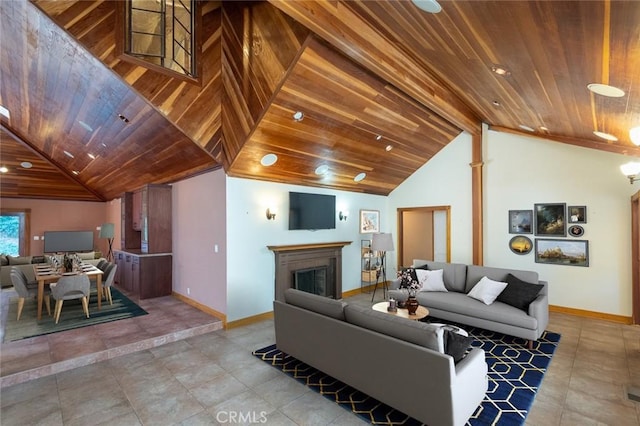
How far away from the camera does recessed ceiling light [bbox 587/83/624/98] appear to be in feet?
7.97

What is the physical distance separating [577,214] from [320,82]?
502 centimetres

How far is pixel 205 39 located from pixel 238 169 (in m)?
1.78

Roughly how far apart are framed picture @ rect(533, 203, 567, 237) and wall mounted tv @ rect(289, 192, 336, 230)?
3.83 meters

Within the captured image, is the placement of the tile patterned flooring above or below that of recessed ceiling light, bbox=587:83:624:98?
below

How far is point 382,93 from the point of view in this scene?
4141 millimetres

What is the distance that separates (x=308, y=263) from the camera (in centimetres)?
588

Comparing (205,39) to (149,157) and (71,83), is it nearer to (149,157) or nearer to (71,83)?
(71,83)

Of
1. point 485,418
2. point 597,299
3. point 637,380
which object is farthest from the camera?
point 597,299

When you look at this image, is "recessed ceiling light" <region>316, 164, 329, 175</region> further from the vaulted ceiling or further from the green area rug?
the green area rug

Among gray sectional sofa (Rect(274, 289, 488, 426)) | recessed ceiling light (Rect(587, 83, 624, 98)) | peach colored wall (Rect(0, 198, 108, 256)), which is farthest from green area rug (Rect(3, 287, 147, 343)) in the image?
recessed ceiling light (Rect(587, 83, 624, 98))

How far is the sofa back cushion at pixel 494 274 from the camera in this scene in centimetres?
450

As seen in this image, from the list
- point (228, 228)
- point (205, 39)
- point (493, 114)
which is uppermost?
point (205, 39)

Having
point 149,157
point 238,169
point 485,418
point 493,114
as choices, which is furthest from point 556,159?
point 149,157

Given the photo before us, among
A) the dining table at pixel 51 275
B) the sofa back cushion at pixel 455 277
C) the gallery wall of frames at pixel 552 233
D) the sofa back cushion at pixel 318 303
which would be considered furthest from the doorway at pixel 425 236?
the dining table at pixel 51 275
